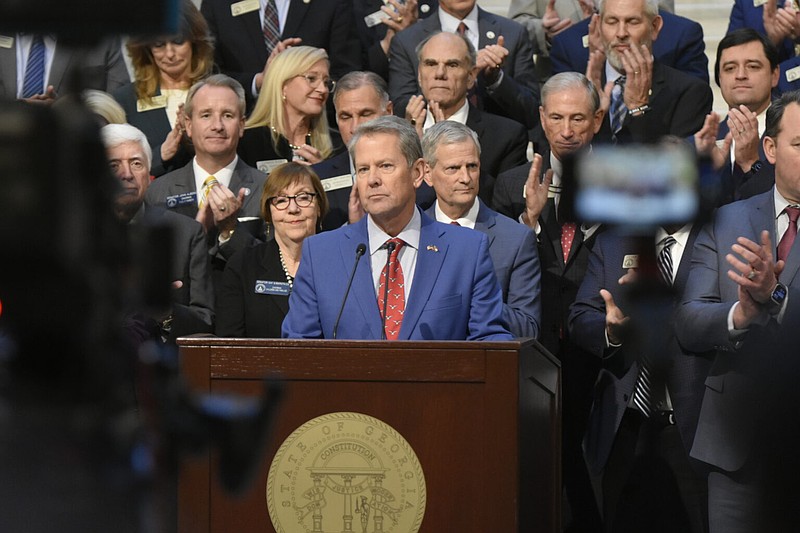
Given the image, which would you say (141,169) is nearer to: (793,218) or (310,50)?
(310,50)

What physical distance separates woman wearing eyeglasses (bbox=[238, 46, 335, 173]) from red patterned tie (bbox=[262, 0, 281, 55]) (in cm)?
79

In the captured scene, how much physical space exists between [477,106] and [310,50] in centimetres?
87

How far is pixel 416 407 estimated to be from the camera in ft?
11.4

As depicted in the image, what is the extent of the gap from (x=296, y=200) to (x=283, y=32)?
7.27 ft

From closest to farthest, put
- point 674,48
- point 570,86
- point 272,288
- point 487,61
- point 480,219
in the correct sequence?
point 272,288
point 480,219
point 570,86
point 487,61
point 674,48

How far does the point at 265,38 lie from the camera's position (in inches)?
280

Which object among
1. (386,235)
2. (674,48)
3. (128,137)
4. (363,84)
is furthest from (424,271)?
(674,48)

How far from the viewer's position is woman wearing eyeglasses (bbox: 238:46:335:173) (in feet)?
20.5

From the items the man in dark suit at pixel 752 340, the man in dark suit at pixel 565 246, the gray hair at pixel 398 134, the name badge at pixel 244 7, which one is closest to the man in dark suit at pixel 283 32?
the name badge at pixel 244 7

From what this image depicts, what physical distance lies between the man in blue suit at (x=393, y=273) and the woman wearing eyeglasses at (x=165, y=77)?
2248 millimetres

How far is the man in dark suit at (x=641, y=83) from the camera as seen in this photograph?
19.8 ft

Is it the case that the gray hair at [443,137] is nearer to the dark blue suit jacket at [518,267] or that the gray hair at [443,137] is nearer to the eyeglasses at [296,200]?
the dark blue suit jacket at [518,267]

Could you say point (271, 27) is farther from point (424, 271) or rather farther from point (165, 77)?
point (424, 271)

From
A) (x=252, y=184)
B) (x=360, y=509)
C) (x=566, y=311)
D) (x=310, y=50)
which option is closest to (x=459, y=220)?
(x=566, y=311)
